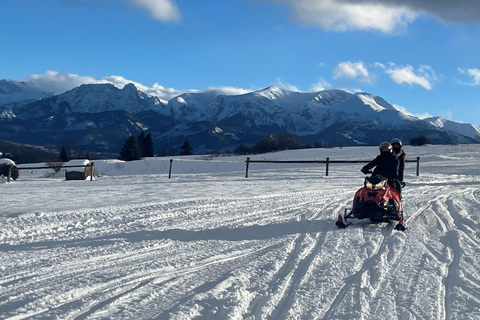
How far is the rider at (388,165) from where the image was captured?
9.55 meters

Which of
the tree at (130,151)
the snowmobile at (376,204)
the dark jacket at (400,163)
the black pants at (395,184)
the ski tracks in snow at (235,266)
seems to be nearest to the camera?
the ski tracks in snow at (235,266)

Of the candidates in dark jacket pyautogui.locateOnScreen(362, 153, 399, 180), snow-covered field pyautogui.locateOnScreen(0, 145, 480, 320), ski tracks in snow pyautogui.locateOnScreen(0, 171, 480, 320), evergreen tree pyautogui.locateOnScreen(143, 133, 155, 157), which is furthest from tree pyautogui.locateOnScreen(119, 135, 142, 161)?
dark jacket pyautogui.locateOnScreen(362, 153, 399, 180)

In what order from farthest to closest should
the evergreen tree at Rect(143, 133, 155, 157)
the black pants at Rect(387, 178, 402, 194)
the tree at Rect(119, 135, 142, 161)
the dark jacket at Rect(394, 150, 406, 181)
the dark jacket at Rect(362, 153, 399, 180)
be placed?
1. the evergreen tree at Rect(143, 133, 155, 157)
2. the tree at Rect(119, 135, 142, 161)
3. the dark jacket at Rect(394, 150, 406, 181)
4. the black pants at Rect(387, 178, 402, 194)
5. the dark jacket at Rect(362, 153, 399, 180)

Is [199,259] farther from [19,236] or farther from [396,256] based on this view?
[19,236]

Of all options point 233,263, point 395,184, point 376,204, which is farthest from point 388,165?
point 233,263

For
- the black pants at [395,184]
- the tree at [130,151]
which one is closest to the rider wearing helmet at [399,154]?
the black pants at [395,184]

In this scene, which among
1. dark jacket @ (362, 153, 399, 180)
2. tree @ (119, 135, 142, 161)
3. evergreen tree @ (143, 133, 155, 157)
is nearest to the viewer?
dark jacket @ (362, 153, 399, 180)

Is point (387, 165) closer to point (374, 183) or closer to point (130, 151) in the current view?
point (374, 183)

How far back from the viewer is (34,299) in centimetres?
459

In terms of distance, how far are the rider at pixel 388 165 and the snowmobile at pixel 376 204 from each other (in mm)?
565

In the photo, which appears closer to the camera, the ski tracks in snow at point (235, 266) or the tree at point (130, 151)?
the ski tracks in snow at point (235, 266)

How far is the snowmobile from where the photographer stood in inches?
342

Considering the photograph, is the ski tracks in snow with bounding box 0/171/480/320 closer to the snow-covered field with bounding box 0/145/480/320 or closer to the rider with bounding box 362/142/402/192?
the snow-covered field with bounding box 0/145/480/320

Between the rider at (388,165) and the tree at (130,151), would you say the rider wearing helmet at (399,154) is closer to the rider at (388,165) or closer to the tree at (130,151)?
the rider at (388,165)
